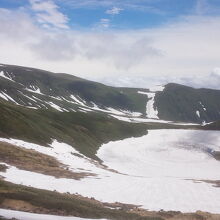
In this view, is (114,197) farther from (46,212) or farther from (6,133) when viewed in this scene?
(6,133)

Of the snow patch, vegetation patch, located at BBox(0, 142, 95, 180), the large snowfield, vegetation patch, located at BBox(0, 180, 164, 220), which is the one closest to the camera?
the snow patch

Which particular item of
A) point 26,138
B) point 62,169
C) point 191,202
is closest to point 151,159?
point 26,138

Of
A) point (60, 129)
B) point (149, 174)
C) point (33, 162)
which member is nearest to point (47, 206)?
point (33, 162)

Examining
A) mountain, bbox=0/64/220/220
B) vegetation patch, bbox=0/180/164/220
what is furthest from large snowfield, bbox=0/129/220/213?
vegetation patch, bbox=0/180/164/220

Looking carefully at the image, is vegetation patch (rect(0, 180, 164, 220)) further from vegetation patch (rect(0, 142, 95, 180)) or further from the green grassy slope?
the green grassy slope

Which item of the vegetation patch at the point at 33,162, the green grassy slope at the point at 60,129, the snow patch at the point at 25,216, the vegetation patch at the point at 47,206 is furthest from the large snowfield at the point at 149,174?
the snow patch at the point at 25,216

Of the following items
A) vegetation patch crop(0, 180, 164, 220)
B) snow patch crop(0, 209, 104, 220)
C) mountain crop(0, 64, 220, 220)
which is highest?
mountain crop(0, 64, 220, 220)

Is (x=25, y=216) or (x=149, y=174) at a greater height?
(x=149, y=174)

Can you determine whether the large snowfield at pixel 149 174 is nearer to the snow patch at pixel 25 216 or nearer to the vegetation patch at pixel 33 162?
the vegetation patch at pixel 33 162

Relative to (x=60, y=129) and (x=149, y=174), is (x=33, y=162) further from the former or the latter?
(x=60, y=129)
